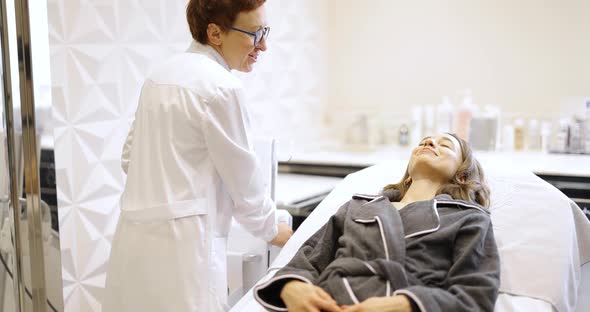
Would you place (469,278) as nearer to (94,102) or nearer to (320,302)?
(320,302)

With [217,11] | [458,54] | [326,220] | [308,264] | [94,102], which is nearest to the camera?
[308,264]

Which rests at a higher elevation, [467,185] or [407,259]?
[467,185]

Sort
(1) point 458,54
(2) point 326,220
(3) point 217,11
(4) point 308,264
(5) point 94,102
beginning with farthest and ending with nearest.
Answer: (1) point 458,54 < (5) point 94,102 < (2) point 326,220 < (3) point 217,11 < (4) point 308,264

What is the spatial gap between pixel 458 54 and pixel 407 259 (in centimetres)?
182

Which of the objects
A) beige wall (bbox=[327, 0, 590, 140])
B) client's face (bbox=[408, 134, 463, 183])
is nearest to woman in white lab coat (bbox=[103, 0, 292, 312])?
client's face (bbox=[408, 134, 463, 183])

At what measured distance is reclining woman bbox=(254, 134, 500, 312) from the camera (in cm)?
134

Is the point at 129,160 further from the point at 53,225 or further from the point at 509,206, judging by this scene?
the point at 509,206

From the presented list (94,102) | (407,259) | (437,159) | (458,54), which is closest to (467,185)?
(437,159)

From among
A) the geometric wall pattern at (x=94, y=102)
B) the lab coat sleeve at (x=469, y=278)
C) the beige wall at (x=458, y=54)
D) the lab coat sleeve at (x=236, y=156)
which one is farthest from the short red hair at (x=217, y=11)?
the beige wall at (x=458, y=54)

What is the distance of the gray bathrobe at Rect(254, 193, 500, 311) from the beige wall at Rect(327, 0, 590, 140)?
5.00ft

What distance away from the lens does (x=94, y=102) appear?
2.04m

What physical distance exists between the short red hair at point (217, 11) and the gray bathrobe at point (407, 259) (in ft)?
1.88

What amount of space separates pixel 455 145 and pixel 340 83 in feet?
5.36

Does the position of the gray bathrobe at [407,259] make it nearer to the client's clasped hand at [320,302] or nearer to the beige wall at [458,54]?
the client's clasped hand at [320,302]
